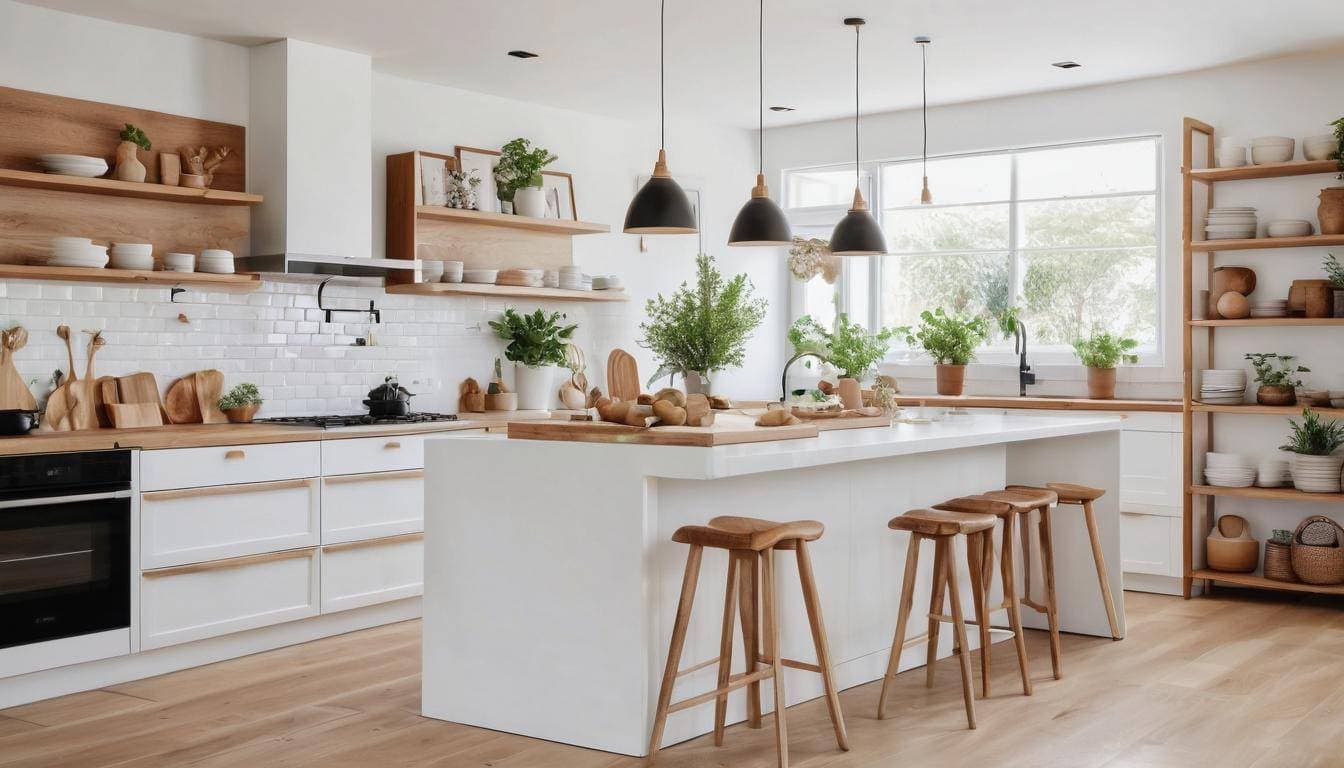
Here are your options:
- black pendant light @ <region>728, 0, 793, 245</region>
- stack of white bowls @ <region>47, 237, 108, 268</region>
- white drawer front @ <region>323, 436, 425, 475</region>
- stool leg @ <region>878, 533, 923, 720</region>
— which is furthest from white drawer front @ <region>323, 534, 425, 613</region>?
stool leg @ <region>878, 533, 923, 720</region>

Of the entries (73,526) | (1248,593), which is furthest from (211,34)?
(1248,593)

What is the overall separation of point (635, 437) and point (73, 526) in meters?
2.32

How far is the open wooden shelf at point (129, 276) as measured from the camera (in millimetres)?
5059

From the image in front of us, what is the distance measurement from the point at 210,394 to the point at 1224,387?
5.08 metres

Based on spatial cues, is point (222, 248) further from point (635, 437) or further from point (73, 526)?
point (635, 437)

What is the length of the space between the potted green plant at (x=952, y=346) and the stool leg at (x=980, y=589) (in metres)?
3.26

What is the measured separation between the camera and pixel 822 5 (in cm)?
547

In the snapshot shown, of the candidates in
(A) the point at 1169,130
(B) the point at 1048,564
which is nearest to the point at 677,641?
(B) the point at 1048,564

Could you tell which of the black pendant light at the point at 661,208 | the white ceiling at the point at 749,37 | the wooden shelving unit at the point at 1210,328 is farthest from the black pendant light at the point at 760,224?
the wooden shelving unit at the point at 1210,328

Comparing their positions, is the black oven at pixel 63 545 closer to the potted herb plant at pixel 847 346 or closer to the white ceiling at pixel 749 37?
the white ceiling at pixel 749 37

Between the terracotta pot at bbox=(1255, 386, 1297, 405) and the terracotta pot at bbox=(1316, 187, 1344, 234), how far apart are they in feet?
2.68

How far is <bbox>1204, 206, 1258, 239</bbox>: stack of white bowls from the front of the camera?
6.53 m

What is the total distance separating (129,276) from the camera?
5316 millimetres

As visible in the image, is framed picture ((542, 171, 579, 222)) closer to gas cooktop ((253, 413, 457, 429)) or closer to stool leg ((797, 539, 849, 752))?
gas cooktop ((253, 413, 457, 429))
